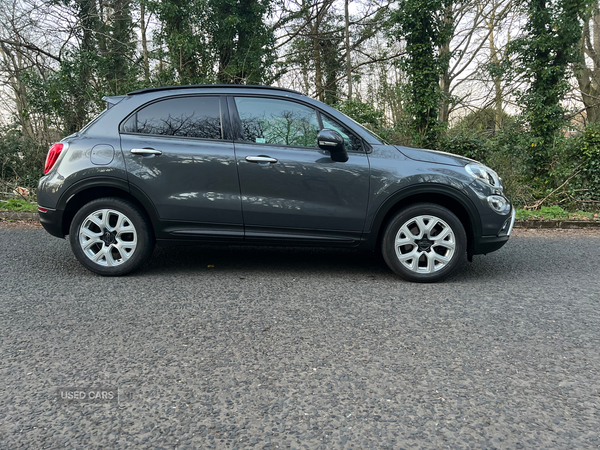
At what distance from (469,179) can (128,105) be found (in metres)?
3.46

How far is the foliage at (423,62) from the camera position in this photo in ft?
36.9

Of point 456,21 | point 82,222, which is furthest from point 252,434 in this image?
point 456,21

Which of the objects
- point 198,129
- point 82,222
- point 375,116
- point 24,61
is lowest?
point 82,222

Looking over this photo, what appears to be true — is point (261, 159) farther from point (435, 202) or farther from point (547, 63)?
point (547, 63)

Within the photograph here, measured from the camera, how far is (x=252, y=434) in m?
2.20

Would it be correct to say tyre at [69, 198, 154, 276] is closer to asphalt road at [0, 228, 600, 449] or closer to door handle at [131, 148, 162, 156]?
asphalt road at [0, 228, 600, 449]

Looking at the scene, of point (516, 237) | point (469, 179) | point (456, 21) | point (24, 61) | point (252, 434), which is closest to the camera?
point (252, 434)

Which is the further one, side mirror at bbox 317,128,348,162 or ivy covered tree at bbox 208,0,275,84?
ivy covered tree at bbox 208,0,275,84

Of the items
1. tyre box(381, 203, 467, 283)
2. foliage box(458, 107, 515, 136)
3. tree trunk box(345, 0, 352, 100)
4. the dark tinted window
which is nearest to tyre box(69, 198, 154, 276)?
the dark tinted window

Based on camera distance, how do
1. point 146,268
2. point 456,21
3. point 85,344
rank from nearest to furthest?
point 85,344, point 146,268, point 456,21

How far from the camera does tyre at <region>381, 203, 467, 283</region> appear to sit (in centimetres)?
468

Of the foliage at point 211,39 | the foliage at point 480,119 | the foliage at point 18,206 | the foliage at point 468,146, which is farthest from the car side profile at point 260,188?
the foliage at point 480,119

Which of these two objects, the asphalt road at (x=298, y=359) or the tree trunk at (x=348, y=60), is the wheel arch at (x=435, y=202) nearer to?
the asphalt road at (x=298, y=359)

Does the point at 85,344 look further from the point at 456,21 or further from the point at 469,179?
the point at 456,21
